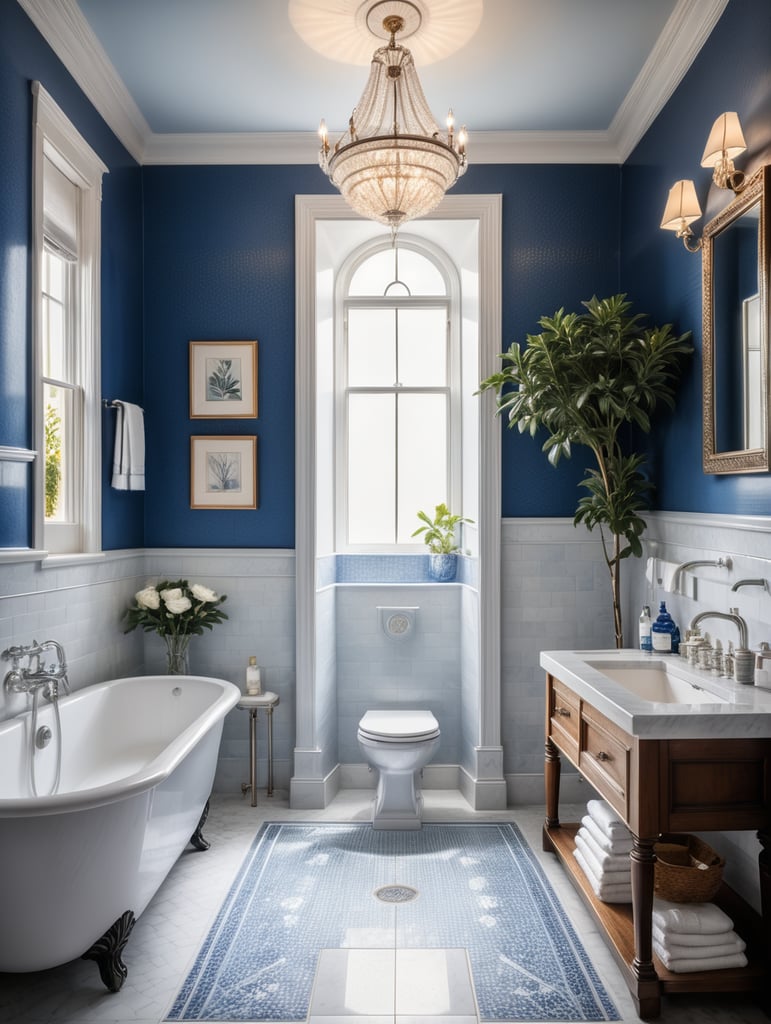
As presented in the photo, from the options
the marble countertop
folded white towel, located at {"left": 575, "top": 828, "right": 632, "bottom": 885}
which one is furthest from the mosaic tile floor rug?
the marble countertop

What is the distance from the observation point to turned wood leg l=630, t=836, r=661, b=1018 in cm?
210

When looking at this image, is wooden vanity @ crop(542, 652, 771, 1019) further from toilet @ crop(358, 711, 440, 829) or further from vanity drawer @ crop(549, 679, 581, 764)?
toilet @ crop(358, 711, 440, 829)

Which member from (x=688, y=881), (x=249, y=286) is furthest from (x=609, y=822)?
(x=249, y=286)

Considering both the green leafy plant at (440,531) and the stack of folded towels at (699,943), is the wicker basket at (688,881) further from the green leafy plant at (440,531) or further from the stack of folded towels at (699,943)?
the green leafy plant at (440,531)

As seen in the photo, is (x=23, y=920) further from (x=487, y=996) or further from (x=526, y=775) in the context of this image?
(x=526, y=775)

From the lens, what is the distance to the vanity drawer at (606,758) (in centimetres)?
219

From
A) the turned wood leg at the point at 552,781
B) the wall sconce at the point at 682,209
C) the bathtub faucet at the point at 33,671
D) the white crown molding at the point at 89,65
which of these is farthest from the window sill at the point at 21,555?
the wall sconce at the point at 682,209

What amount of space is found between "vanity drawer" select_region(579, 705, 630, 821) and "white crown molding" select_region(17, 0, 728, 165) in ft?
8.25

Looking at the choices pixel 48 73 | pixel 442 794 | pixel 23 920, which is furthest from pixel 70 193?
pixel 442 794

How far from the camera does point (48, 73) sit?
9.47ft

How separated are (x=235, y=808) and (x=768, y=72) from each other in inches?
144

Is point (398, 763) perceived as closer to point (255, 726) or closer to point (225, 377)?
point (255, 726)

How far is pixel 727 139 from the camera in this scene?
2340mm

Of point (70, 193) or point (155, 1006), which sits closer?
point (155, 1006)
